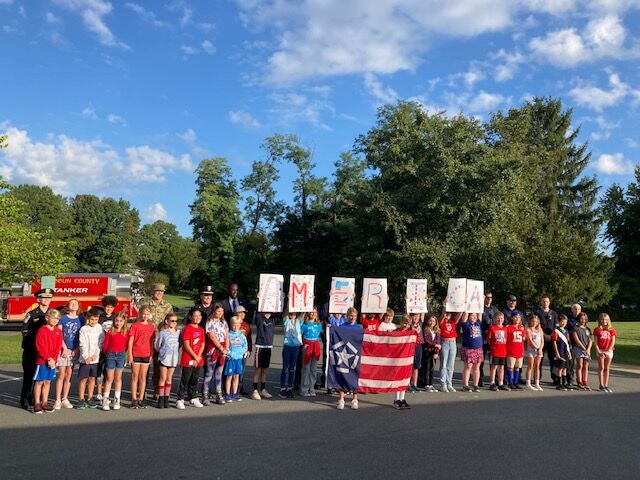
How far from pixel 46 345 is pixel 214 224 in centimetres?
3756

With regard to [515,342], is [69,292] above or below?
below

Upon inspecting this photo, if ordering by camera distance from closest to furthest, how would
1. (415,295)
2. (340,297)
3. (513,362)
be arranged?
(513,362), (340,297), (415,295)

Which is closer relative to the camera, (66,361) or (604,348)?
(66,361)

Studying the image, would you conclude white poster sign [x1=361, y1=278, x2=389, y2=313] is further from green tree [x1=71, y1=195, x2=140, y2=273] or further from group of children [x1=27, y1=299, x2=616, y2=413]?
green tree [x1=71, y1=195, x2=140, y2=273]

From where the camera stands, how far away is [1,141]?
2584cm

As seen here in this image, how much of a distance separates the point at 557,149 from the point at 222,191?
103ft

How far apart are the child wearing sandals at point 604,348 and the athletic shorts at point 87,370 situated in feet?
34.7

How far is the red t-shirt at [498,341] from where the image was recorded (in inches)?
452

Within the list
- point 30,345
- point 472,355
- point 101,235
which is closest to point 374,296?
point 472,355

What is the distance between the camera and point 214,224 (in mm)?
45688

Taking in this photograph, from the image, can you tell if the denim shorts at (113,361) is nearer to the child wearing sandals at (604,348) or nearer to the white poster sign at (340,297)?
Result: the white poster sign at (340,297)

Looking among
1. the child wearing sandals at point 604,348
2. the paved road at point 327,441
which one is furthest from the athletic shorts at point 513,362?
the child wearing sandals at point 604,348

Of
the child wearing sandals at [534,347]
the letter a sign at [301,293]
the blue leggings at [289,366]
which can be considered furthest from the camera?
the child wearing sandals at [534,347]

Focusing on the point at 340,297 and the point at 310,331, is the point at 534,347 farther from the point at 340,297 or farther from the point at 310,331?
the point at 310,331
